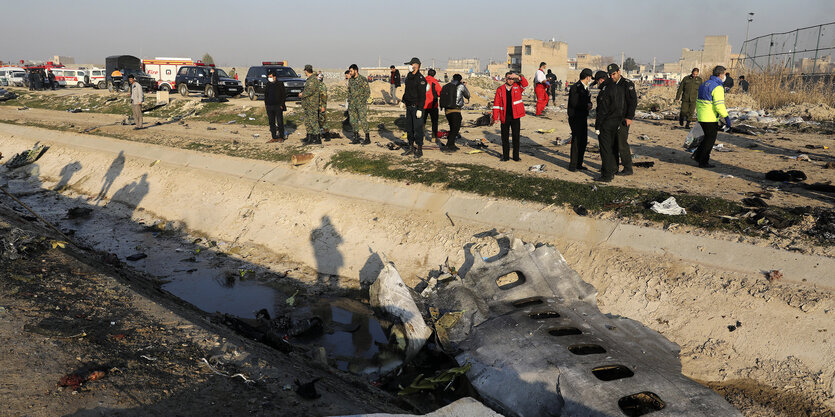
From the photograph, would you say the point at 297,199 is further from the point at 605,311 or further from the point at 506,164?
the point at 605,311

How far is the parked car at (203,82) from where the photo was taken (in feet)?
84.9

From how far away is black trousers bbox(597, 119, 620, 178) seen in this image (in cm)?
895

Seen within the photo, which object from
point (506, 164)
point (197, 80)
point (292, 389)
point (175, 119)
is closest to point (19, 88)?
point (197, 80)

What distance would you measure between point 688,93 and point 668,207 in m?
9.43

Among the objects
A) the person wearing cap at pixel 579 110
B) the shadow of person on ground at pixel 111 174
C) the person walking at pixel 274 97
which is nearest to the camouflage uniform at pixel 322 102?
the person walking at pixel 274 97

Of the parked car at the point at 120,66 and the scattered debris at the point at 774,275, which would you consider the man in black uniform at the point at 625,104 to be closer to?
the scattered debris at the point at 774,275

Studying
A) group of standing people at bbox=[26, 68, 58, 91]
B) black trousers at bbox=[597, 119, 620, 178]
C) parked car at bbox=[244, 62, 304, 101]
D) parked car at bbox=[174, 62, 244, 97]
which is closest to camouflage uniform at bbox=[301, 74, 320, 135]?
black trousers at bbox=[597, 119, 620, 178]

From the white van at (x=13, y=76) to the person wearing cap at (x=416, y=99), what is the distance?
155 ft

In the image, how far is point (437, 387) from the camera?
18.5 feet

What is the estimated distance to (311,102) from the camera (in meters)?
13.5

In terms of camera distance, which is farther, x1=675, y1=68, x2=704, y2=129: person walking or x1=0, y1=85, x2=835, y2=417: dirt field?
x1=675, y1=68, x2=704, y2=129: person walking

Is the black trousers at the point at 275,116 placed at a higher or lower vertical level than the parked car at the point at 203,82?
lower

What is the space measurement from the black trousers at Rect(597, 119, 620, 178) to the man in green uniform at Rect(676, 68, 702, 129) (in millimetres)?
7347

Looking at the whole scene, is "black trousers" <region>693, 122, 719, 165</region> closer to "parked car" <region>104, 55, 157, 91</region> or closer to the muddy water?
the muddy water
